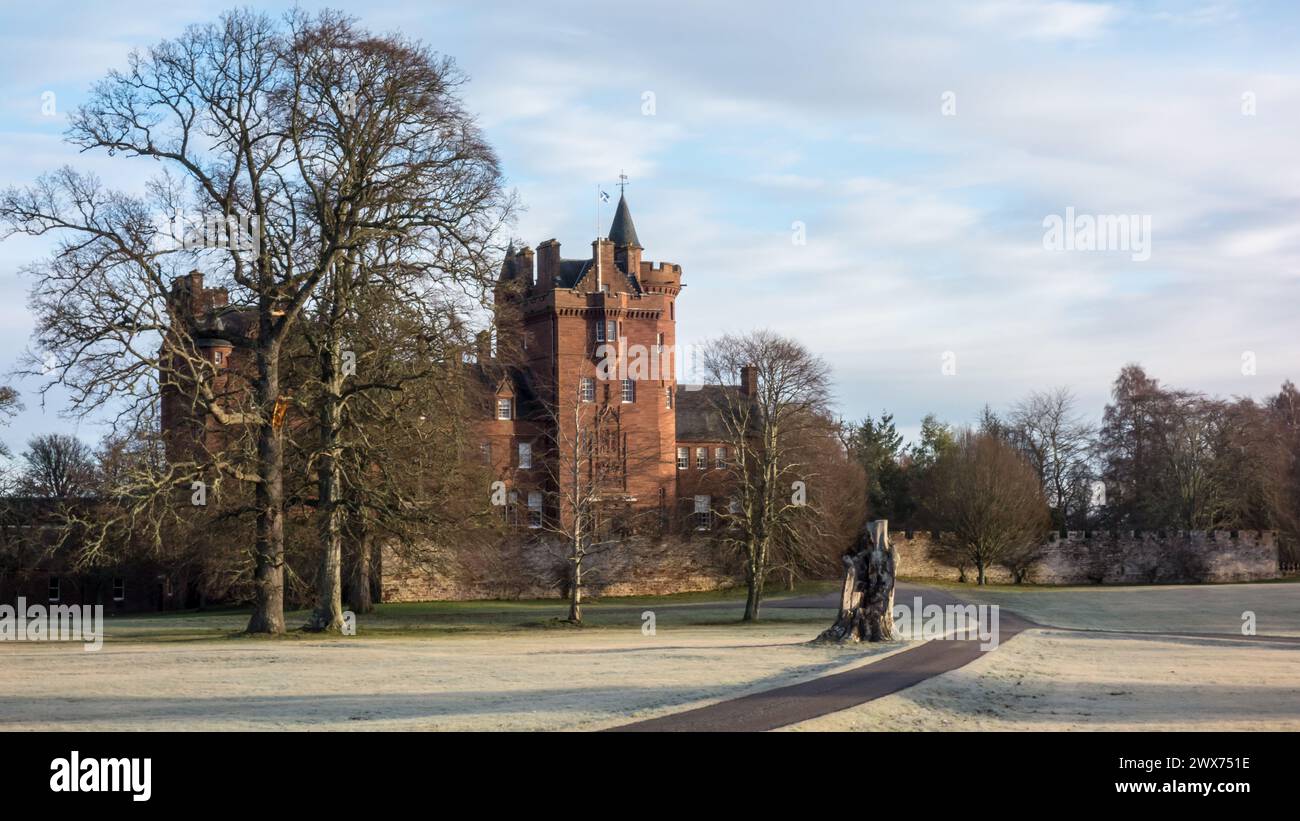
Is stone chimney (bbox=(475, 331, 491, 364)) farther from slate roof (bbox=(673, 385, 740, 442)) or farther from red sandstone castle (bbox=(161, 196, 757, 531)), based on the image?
slate roof (bbox=(673, 385, 740, 442))

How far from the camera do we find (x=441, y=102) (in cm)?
3922

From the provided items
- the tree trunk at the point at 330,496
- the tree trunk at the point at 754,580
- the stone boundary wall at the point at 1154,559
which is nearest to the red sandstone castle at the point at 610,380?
the tree trunk at the point at 754,580

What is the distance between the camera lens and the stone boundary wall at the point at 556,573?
72.6 meters

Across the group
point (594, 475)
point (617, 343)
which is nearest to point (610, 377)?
point (617, 343)

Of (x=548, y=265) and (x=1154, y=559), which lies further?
(x=1154, y=559)

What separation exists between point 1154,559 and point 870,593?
6559 cm

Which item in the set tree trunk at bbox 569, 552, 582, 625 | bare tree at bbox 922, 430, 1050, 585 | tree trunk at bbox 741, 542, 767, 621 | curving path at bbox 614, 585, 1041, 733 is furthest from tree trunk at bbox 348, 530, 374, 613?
bare tree at bbox 922, 430, 1050, 585

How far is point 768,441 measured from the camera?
55625 millimetres

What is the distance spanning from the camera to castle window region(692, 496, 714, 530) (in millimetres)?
81750

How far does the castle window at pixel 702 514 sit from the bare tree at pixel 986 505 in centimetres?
1792

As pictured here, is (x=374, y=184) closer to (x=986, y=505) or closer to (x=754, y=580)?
(x=754, y=580)

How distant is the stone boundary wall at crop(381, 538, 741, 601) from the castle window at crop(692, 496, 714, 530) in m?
2.01
